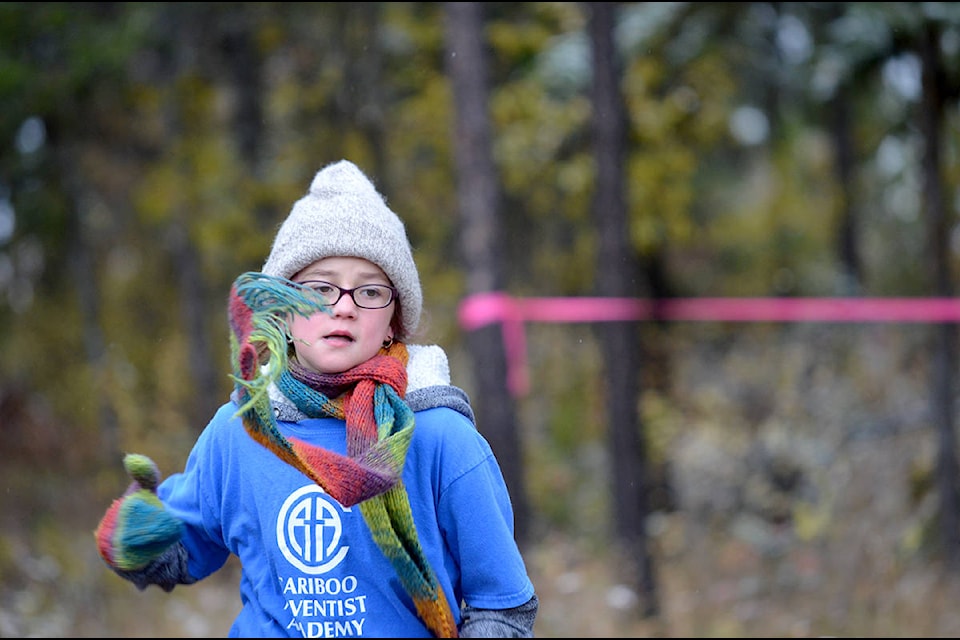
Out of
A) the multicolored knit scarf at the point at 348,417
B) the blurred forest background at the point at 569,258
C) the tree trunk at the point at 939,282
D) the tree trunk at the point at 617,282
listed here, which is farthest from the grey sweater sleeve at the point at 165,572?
the tree trunk at the point at 939,282

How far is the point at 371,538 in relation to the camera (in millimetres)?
2018

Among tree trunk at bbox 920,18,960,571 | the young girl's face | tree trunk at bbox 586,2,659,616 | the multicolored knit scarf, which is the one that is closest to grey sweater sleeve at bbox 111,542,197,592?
the multicolored knit scarf

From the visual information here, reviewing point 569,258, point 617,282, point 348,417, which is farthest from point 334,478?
point 569,258

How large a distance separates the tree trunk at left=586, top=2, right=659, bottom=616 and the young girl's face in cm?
394

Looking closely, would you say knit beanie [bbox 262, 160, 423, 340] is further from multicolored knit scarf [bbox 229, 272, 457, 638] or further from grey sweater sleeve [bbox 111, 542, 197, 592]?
grey sweater sleeve [bbox 111, 542, 197, 592]

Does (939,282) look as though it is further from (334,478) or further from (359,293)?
(334,478)

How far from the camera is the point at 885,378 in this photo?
870 centimetres

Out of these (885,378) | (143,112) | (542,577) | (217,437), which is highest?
(143,112)

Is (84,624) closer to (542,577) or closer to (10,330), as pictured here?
(542,577)

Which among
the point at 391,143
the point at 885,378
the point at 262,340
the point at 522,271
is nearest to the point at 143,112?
the point at 391,143

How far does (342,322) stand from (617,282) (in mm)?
4080

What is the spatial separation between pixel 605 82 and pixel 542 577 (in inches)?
117

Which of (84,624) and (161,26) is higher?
(161,26)

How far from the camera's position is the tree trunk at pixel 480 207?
586 centimetres
